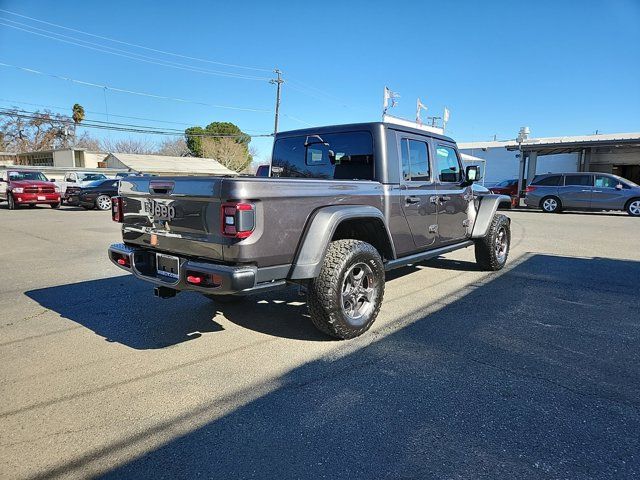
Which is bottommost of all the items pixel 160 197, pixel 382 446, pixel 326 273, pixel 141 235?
pixel 382 446

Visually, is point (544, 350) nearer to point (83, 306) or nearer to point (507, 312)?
point (507, 312)

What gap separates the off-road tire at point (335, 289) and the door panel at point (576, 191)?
54.5 feet

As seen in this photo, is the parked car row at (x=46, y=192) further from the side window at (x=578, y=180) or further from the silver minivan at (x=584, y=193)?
the side window at (x=578, y=180)

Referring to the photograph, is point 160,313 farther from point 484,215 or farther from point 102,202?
point 102,202

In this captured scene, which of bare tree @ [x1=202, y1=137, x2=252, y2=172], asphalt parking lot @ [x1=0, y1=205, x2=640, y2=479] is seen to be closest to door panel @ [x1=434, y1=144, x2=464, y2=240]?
asphalt parking lot @ [x1=0, y1=205, x2=640, y2=479]

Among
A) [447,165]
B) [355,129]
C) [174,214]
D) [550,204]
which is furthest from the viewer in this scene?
[550,204]

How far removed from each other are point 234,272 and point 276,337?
1153mm

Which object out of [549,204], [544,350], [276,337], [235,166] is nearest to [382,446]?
[276,337]

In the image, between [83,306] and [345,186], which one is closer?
[345,186]

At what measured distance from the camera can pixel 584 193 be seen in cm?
1709

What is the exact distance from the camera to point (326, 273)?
3582 millimetres

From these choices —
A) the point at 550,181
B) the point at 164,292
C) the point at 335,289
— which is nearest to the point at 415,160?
the point at 335,289

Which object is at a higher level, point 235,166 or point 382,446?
point 235,166

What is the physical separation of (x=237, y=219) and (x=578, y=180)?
1816 cm
